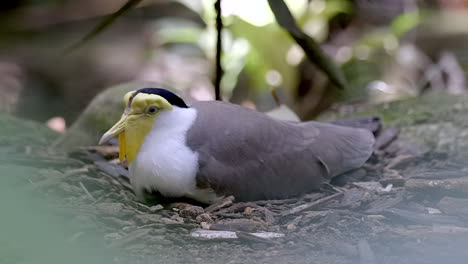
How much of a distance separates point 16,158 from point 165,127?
2.78 ft

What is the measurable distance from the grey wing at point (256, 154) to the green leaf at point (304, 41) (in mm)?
341

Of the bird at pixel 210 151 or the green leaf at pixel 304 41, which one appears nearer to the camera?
the bird at pixel 210 151

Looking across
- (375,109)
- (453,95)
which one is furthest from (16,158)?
(453,95)

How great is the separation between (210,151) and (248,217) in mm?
317

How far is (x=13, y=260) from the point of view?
141 centimetres

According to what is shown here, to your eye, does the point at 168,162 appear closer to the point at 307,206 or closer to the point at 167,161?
the point at 167,161

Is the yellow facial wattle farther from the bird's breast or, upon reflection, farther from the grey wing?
Answer: the grey wing

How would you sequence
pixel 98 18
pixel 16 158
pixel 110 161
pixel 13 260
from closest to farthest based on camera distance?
pixel 13 260 < pixel 16 158 < pixel 110 161 < pixel 98 18

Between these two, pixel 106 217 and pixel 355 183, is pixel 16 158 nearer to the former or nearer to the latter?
pixel 106 217

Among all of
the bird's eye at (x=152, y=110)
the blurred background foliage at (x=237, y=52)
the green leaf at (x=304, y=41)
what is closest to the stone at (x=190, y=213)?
the bird's eye at (x=152, y=110)

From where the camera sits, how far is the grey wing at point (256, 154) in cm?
251

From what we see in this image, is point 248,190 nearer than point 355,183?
Yes

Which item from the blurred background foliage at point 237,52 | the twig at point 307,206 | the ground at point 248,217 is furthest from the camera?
the blurred background foliage at point 237,52

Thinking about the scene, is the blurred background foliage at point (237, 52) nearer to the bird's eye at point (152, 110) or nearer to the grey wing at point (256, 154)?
the grey wing at point (256, 154)
